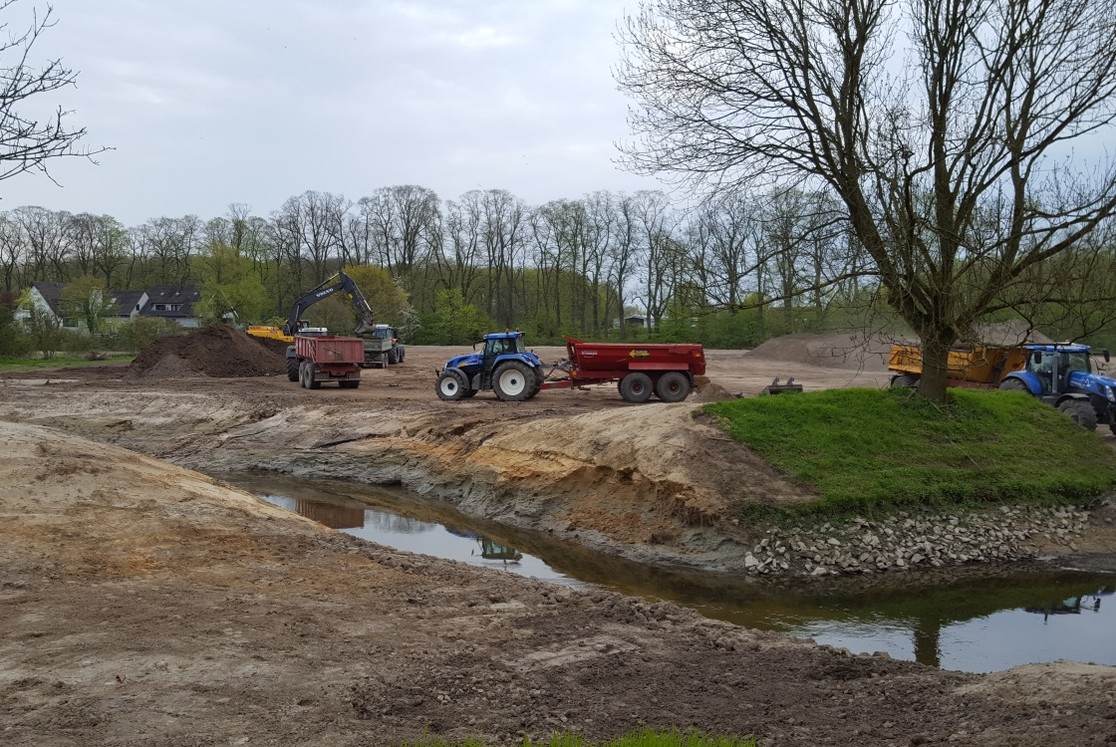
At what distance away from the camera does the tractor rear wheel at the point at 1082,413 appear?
1930cm

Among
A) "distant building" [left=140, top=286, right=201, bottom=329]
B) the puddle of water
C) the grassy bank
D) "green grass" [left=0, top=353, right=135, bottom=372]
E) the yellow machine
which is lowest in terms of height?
the puddle of water

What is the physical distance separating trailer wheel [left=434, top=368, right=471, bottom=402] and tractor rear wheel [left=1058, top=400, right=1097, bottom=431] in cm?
1480

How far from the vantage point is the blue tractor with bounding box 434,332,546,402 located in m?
24.3

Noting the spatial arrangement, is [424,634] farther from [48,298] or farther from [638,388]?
[48,298]

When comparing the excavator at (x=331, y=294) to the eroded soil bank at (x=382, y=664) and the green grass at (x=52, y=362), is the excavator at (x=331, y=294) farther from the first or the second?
the eroded soil bank at (x=382, y=664)

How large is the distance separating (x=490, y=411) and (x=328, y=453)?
4.00m

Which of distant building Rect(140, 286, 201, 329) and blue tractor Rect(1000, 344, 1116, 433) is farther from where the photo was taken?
distant building Rect(140, 286, 201, 329)

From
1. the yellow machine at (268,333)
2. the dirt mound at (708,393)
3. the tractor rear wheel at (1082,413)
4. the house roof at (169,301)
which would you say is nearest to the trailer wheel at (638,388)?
the dirt mound at (708,393)

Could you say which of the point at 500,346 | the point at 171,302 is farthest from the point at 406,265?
the point at 500,346

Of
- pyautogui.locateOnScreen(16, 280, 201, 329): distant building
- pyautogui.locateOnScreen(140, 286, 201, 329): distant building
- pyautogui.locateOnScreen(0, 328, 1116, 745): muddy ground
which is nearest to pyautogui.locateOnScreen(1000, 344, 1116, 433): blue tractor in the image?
pyautogui.locateOnScreen(0, 328, 1116, 745): muddy ground

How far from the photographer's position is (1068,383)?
67.6 feet

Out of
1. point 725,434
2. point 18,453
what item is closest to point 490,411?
point 725,434

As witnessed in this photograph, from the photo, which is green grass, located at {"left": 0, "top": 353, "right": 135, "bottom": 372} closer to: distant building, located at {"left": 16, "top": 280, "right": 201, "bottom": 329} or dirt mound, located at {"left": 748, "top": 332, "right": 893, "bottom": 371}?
distant building, located at {"left": 16, "top": 280, "right": 201, "bottom": 329}

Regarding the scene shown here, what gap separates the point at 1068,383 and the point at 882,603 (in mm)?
12317
